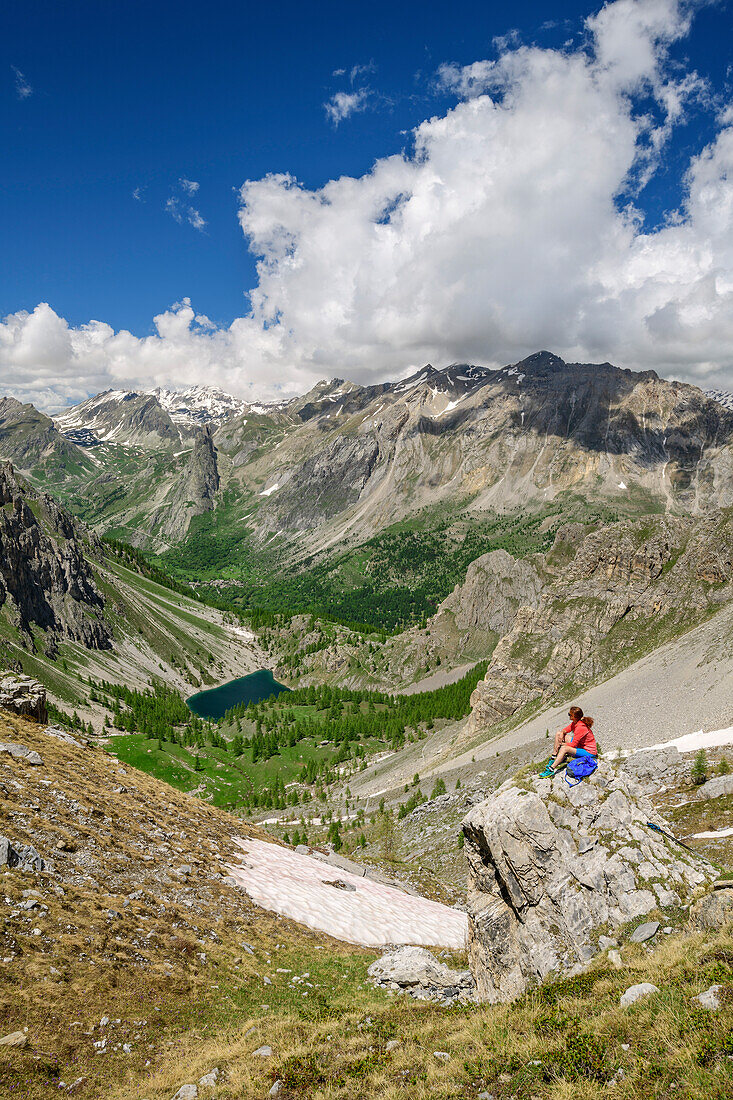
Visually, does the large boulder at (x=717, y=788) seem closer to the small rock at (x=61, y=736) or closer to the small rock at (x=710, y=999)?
the small rock at (x=710, y=999)

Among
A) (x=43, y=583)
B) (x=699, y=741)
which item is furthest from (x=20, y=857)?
(x=43, y=583)

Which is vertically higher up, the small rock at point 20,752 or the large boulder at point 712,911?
the small rock at point 20,752

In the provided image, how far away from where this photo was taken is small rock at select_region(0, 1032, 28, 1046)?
493 inches

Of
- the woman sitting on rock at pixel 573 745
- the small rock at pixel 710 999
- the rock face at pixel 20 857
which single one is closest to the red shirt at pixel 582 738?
the woman sitting on rock at pixel 573 745

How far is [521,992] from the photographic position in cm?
1497

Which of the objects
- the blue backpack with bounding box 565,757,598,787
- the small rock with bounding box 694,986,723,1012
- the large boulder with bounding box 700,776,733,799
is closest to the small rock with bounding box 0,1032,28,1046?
the small rock with bounding box 694,986,723,1012

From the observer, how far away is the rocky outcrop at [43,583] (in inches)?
6265

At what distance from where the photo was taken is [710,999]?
31.4 feet

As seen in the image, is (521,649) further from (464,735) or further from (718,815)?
(718,815)

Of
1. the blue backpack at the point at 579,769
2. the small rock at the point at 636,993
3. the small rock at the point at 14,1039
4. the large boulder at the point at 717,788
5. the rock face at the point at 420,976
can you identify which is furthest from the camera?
the large boulder at the point at 717,788

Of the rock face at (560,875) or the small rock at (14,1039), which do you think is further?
the rock face at (560,875)

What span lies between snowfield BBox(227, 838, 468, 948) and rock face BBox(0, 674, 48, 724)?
17628 millimetres

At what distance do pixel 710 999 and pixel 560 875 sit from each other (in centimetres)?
686

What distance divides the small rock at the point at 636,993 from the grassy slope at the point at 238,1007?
336 mm
